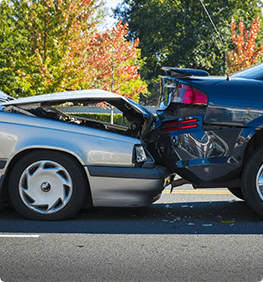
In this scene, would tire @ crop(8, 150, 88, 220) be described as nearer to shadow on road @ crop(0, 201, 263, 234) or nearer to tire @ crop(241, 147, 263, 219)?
shadow on road @ crop(0, 201, 263, 234)

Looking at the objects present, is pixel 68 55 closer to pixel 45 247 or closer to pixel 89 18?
pixel 89 18

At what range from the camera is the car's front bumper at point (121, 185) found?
13.3 feet

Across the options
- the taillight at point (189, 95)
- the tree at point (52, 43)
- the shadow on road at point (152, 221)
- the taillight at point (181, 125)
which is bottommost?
the shadow on road at point (152, 221)

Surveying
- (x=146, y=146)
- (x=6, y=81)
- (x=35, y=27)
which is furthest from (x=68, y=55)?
(x=146, y=146)

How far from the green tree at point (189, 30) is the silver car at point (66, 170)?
2825 cm

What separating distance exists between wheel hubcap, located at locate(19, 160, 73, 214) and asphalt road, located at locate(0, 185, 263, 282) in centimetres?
20

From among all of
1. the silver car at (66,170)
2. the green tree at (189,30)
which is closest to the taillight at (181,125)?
the silver car at (66,170)

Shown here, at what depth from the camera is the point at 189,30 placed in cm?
3141

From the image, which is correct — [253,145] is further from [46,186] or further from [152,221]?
[46,186]

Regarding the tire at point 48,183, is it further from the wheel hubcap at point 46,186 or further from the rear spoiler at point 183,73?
the rear spoiler at point 183,73

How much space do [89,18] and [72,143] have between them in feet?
45.6

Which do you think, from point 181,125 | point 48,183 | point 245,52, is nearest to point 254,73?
point 181,125

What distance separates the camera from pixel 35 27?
16.1m


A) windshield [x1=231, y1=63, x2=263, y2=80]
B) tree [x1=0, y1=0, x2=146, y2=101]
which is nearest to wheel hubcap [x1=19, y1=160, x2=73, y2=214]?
windshield [x1=231, y1=63, x2=263, y2=80]
